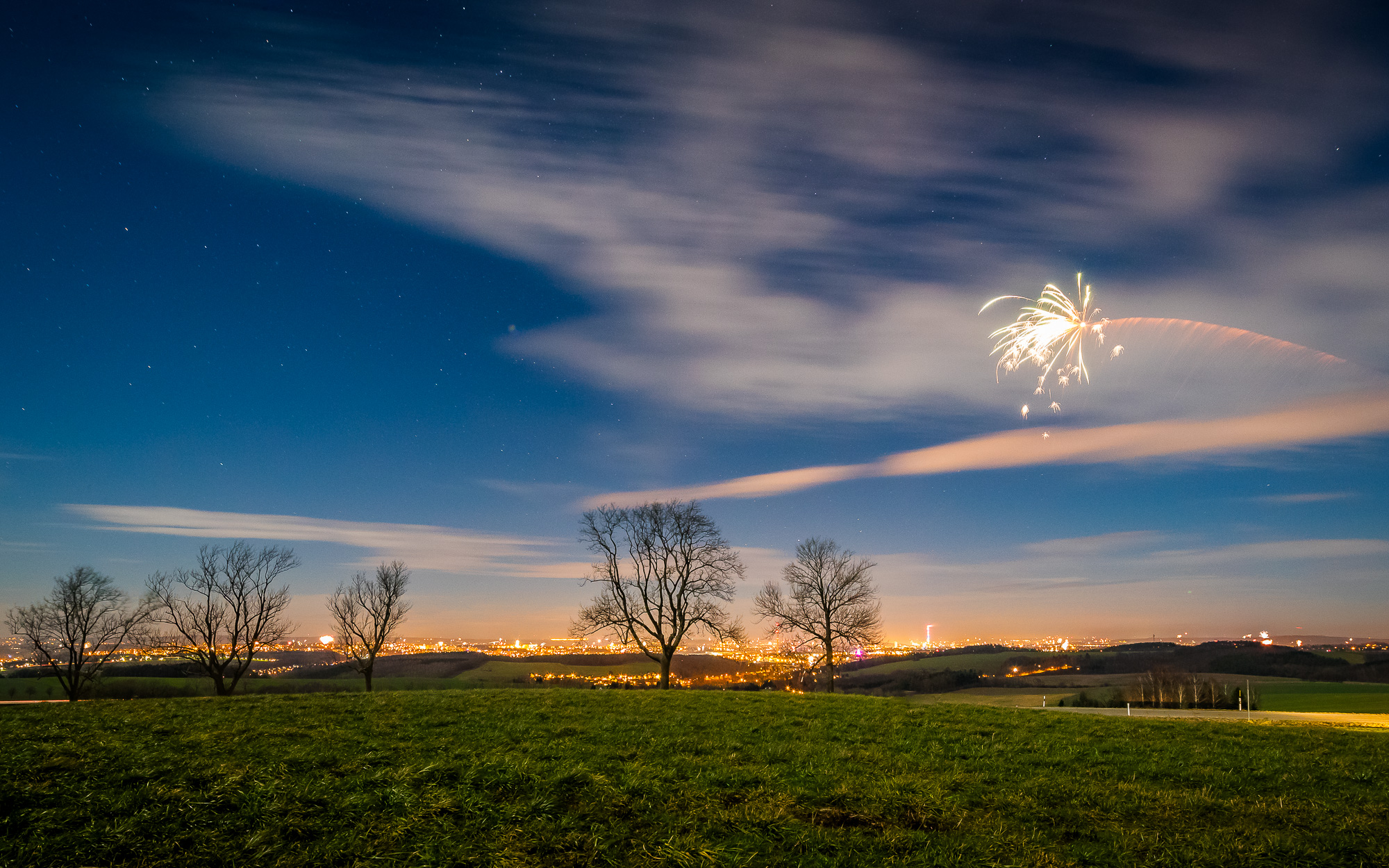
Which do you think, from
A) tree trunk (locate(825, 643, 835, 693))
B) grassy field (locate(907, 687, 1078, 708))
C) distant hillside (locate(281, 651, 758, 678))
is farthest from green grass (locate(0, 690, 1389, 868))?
distant hillside (locate(281, 651, 758, 678))

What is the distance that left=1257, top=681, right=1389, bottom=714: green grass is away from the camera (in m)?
62.5

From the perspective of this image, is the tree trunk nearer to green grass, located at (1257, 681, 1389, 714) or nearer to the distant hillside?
the distant hillside

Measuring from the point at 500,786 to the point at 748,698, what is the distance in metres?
19.7

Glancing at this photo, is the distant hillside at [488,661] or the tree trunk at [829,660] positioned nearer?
the tree trunk at [829,660]

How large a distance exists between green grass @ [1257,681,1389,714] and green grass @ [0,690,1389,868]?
209ft

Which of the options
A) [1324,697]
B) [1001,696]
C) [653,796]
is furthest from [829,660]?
[1324,697]

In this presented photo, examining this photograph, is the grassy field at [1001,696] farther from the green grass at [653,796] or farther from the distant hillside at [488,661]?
the green grass at [653,796]

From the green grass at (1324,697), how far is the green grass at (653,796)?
209 feet

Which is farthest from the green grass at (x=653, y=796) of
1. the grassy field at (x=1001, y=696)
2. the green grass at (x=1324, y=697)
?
the green grass at (x=1324, y=697)

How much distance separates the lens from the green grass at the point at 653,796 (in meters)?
7.67

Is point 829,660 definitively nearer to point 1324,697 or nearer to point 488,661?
point 1324,697

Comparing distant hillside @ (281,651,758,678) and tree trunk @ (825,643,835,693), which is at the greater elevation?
tree trunk @ (825,643,835,693)

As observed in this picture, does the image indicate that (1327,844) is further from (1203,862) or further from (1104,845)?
(1104,845)

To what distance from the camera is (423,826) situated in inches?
322
